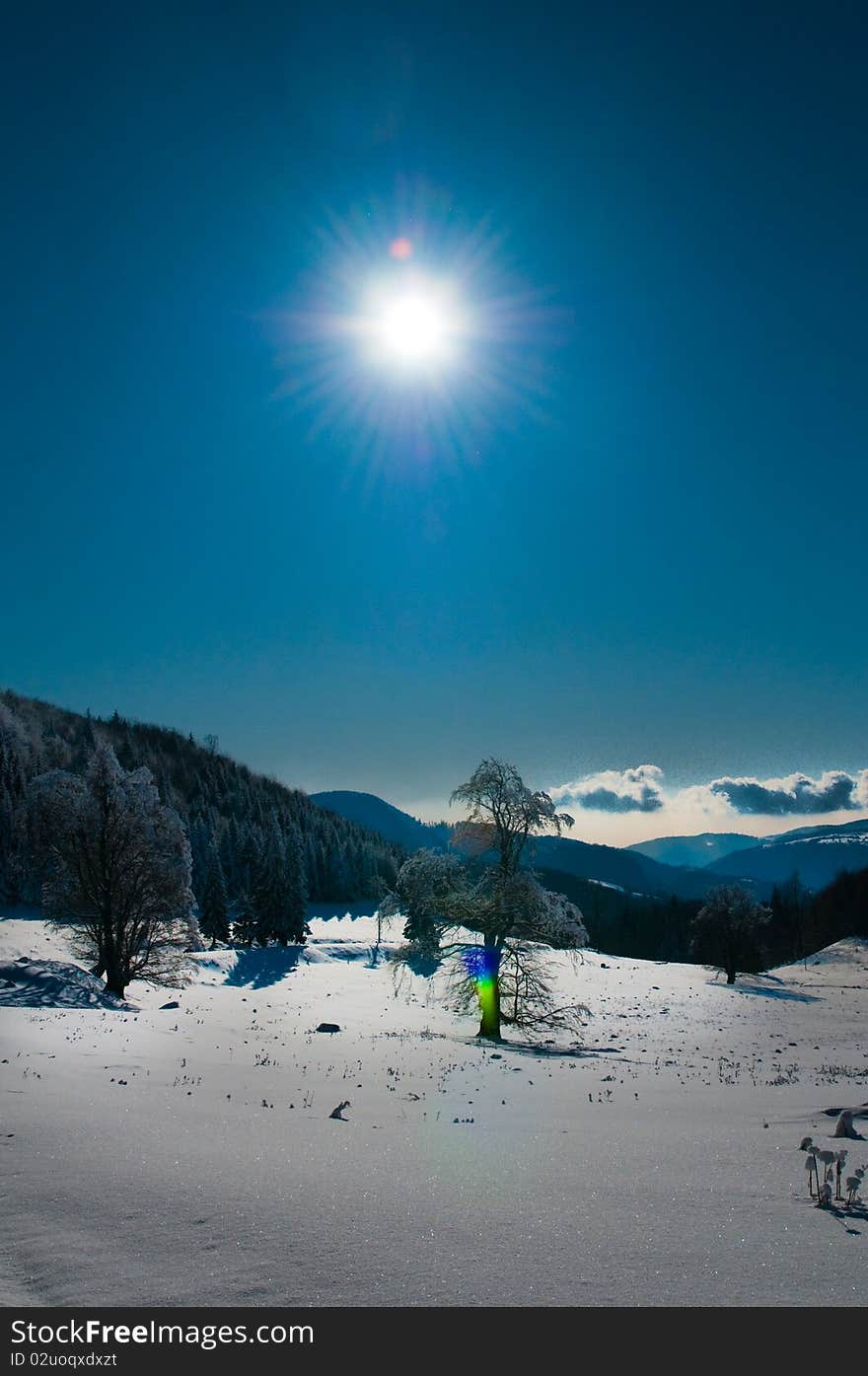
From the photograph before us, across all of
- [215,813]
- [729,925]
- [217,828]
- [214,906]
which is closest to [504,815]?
[729,925]

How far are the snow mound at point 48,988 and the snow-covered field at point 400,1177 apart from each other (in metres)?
3.43

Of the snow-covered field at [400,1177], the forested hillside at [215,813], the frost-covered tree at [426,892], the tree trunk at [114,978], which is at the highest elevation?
the forested hillside at [215,813]

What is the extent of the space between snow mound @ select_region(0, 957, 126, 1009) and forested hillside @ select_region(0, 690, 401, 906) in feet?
130

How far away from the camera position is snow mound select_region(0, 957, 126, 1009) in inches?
811

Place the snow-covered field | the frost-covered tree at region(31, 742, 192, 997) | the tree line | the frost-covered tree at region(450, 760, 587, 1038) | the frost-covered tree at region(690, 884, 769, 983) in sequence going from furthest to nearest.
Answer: the tree line
the frost-covered tree at region(690, 884, 769, 983)
the frost-covered tree at region(31, 742, 192, 997)
the frost-covered tree at region(450, 760, 587, 1038)
the snow-covered field

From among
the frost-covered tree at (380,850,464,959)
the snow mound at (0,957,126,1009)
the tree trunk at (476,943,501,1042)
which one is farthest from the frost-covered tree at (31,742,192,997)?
the tree trunk at (476,943,501,1042)

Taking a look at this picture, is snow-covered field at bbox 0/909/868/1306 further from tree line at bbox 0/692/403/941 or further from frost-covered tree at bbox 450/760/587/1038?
tree line at bbox 0/692/403/941

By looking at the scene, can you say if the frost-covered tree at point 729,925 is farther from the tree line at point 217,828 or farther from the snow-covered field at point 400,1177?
the snow-covered field at point 400,1177

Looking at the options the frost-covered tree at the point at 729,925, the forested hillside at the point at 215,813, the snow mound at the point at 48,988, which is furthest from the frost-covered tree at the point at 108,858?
the frost-covered tree at the point at 729,925

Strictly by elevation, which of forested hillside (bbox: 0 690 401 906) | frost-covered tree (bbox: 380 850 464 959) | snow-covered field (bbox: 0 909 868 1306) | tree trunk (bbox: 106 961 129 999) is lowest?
tree trunk (bbox: 106 961 129 999)

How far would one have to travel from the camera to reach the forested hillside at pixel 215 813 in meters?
69.4

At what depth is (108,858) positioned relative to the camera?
2806 cm

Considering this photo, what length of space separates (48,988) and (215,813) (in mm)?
113877
